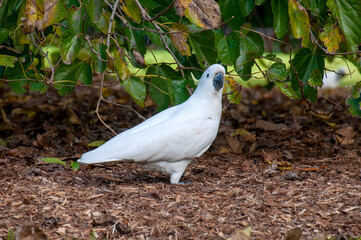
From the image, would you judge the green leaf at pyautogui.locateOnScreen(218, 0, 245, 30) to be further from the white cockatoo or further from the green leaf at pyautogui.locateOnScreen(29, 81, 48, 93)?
the green leaf at pyautogui.locateOnScreen(29, 81, 48, 93)

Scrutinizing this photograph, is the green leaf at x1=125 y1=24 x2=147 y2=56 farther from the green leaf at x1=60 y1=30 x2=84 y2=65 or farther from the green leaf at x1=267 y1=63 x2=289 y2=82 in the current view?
the green leaf at x1=267 y1=63 x2=289 y2=82

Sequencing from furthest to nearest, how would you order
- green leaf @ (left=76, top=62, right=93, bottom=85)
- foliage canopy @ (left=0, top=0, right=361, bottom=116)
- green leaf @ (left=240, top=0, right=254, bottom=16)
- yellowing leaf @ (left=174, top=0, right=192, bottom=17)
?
green leaf @ (left=76, top=62, right=93, bottom=85) < green leaf @ (left=240, top=0, right=254, bottom=16) < foliage canopy @ (left=0, top=0, right=361, bottom=116) < yellowing leaf @ (left=174, top=0, right=192, bottom=17)

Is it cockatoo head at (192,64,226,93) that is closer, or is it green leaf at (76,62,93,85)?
cockatoo head at (192,64,226,93)

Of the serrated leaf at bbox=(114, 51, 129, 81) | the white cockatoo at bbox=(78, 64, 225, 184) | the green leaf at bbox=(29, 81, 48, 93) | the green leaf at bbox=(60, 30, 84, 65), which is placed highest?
the green leaf at bbox=(60, 30, 84, 65)

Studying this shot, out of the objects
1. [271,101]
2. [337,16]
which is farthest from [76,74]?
[271,101]

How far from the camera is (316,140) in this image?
481 centimetres

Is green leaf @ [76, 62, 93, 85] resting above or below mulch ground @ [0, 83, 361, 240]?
above

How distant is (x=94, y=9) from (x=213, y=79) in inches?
38.3

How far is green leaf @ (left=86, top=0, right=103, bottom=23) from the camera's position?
9.85 feet

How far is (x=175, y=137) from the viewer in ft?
11.2

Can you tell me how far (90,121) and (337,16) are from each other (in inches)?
122

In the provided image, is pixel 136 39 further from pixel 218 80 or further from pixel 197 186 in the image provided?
pixel 197 186

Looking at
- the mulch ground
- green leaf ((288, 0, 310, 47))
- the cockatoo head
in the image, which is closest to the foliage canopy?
green leaf ((288, 0, 310, 47))

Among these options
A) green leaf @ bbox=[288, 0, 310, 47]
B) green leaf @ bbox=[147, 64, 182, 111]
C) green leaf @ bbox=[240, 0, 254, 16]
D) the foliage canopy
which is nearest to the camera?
the foliage canopy
